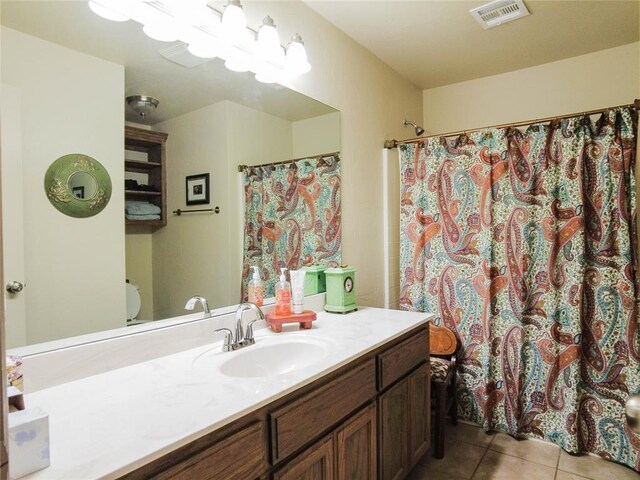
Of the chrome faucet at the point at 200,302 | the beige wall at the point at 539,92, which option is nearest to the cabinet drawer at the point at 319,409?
the chrome faucet at the point at 200,302

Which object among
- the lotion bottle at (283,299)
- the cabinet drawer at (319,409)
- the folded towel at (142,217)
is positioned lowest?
the cabinet drawer at (319,409)

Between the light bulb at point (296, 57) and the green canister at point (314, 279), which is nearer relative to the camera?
the light bulb at point (296, 57)

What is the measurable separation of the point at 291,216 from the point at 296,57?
74 cm

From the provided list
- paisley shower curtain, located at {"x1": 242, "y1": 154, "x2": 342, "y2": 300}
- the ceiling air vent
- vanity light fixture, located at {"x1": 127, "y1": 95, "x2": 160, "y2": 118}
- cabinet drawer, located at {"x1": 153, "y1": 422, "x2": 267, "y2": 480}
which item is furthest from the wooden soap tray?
the ceiling air vent

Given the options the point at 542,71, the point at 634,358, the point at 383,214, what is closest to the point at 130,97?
the point at 383,214

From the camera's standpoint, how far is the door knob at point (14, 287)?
102 cm

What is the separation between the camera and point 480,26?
2168 mm

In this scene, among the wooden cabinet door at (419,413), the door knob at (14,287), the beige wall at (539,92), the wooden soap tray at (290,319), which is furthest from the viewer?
the beige wall at (539,92)

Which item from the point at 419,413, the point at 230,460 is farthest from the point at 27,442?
the point at 419,413

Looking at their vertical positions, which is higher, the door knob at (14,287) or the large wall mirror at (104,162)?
the large wall mirror at (104,162)

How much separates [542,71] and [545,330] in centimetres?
179

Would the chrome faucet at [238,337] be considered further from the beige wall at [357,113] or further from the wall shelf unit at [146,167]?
the beige wall at [357,113]

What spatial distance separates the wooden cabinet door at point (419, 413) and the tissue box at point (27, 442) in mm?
1364

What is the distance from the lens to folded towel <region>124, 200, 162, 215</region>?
4.20 ft
